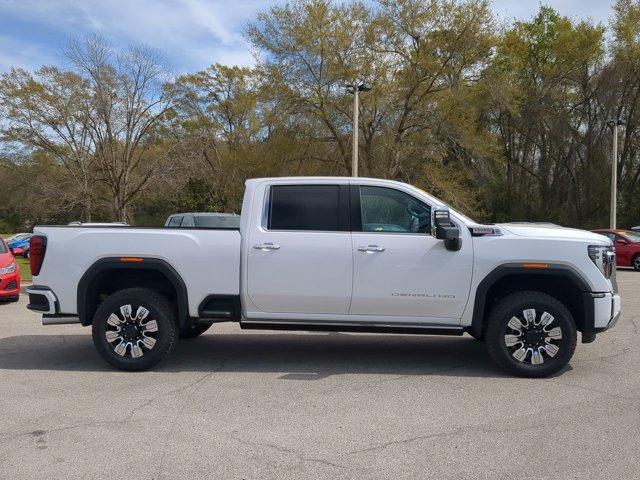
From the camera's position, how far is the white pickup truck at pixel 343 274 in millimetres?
5996

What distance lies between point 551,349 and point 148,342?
4051mm

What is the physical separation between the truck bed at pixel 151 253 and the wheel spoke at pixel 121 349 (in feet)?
1.99

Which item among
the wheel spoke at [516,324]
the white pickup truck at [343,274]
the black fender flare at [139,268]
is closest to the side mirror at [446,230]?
the white pickup truck at [343,274]

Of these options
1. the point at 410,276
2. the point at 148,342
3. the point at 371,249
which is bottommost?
the point at 148,342

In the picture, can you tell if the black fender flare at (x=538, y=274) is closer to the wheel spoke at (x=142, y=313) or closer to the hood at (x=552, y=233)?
the hood at (x=552, y=233)

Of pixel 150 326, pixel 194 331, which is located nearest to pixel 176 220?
pixel 194 331

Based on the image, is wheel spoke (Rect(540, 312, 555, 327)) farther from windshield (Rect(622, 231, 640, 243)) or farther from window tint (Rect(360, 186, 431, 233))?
windshield (Rect(622, 231, 640, 243))

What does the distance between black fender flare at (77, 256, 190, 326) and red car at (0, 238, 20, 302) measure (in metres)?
6.47

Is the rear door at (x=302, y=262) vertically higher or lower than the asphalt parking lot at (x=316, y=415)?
higher

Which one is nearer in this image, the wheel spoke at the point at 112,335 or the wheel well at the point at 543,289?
the wheel well at the point at 543,289

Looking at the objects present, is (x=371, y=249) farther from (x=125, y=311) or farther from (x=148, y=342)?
(x=125, y=311)

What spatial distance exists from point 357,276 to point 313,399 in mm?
1310

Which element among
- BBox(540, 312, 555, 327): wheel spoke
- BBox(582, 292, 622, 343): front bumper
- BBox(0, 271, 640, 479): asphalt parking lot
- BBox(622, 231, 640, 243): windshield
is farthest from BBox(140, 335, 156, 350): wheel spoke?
BBox(622, 231, 640, 243): windshield

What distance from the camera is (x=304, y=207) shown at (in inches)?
250
